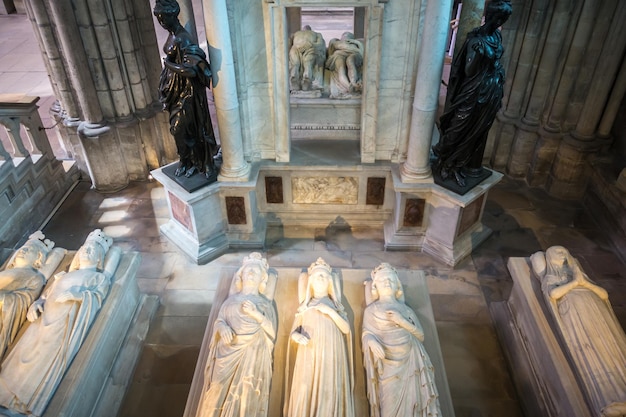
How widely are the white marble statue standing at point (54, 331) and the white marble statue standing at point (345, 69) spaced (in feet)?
10.4

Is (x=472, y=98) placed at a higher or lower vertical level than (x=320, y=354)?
higher

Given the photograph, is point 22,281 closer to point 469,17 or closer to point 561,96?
point 469,17

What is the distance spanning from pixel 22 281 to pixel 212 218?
1861mm

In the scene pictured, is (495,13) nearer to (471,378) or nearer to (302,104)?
(302,104)

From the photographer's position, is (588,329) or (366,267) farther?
(366,267)

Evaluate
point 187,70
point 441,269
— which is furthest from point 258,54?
point 441,269

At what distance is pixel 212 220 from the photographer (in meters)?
5.21

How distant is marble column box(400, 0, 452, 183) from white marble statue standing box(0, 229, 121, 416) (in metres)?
3.00

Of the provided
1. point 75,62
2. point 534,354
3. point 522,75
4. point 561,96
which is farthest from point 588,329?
point 75,62

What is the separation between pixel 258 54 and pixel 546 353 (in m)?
3.64

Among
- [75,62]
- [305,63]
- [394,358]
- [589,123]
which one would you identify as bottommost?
[394,358]

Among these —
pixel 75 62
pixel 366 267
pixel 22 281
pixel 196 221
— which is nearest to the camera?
pixel 22 281

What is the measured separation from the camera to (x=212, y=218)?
205 inches

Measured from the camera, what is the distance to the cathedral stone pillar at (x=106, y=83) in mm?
5383
